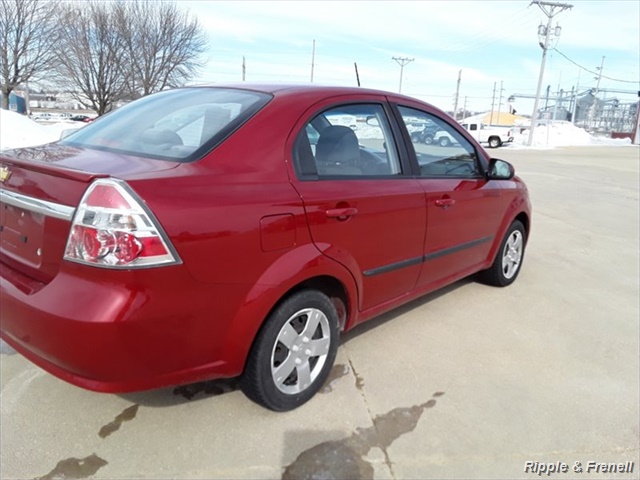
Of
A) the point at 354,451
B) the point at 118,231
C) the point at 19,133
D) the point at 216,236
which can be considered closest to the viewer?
the point at 118,231

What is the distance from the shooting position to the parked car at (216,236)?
74.4 inches

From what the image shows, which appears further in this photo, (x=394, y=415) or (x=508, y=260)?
(x=508, y=260)

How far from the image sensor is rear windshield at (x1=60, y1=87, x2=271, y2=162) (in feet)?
7.64

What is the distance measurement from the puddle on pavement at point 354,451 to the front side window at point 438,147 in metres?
1.52

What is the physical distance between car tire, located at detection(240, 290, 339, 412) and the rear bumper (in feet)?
0.79

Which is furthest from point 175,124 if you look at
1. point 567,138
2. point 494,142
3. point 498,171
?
point 567,138

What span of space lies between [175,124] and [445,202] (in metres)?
1.79

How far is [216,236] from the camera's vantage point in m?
2.02

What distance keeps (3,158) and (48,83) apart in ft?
104

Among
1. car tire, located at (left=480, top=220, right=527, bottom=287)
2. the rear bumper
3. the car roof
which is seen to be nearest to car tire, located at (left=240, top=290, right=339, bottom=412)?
the rear bumper

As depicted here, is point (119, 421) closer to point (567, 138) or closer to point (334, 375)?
point (334, 375)

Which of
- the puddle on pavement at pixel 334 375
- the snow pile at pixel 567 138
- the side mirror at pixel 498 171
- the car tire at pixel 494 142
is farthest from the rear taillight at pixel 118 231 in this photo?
the snow pile at pixel 567 138

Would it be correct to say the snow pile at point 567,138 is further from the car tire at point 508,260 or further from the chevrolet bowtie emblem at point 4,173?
the chevrolet bowtie emblem at point 4,173

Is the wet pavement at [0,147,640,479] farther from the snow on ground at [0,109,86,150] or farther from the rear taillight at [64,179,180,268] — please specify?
the snow on ground at [0,109,86,150]
